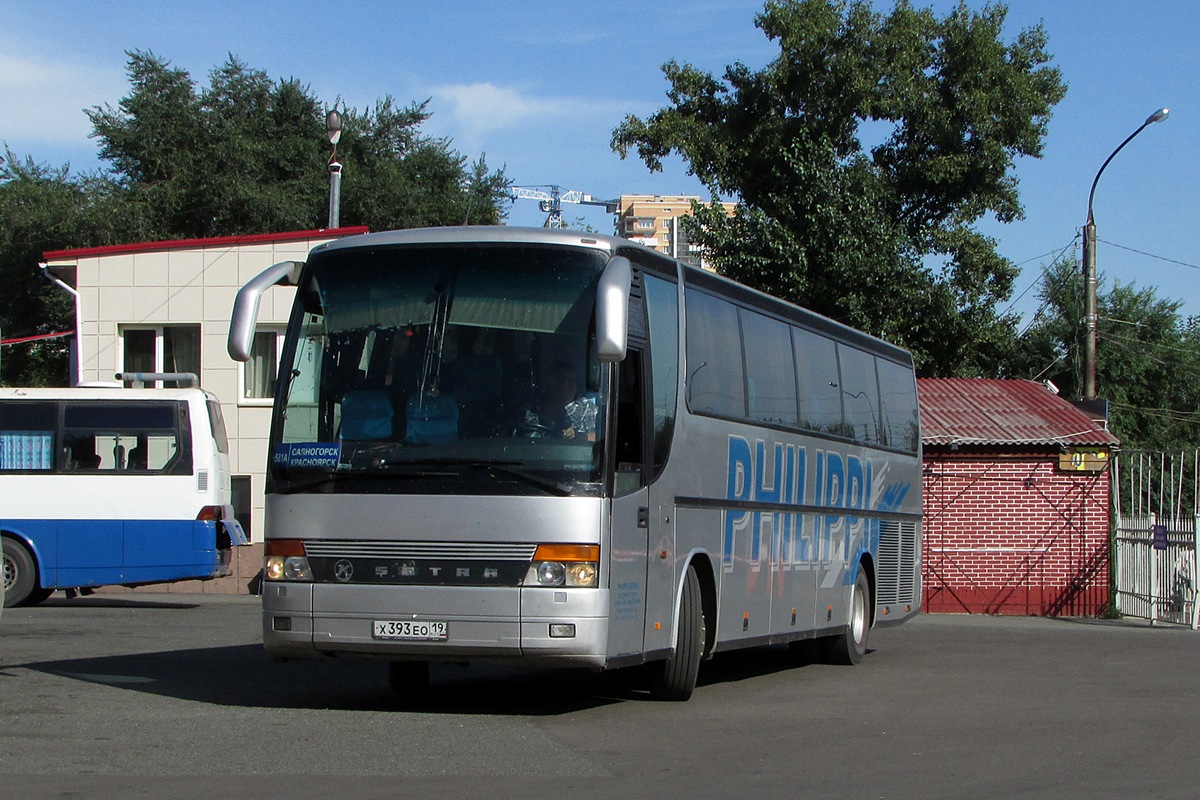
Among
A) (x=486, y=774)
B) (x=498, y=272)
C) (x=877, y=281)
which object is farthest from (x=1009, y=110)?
(x=486, y=774)

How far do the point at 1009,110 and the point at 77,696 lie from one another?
97.7 ft

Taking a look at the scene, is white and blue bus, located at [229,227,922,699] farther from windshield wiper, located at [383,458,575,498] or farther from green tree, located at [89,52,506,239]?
green tree, located at [89,52,506,239]

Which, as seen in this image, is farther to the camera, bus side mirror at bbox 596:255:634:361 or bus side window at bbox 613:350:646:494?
bus side window at bbox 613:350:646:494

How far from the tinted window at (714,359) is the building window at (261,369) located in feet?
58.4

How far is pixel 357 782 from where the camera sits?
7621 mm

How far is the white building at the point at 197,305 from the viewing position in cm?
2856

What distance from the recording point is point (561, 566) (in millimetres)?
9734

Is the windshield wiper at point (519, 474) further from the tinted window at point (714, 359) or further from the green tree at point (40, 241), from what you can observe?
the green tree at point (40, 241)

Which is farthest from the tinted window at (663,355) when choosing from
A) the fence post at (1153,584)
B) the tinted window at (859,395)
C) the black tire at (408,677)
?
the fence post at (1153,584)

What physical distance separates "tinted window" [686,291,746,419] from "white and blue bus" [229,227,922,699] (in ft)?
0.47

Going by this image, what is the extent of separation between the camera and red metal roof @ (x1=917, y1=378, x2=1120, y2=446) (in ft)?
87.6

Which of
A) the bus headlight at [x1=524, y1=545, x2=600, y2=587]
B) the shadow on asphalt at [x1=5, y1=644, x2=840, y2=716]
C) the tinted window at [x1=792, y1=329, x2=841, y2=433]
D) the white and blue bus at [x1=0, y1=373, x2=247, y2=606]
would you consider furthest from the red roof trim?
the bus headlight at [x1=524, y1=545, x2=600, y2=587]

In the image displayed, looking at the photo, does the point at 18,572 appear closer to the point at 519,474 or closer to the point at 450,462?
the point at 450,462

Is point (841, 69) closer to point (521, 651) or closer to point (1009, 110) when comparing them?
point (1009, 110)
